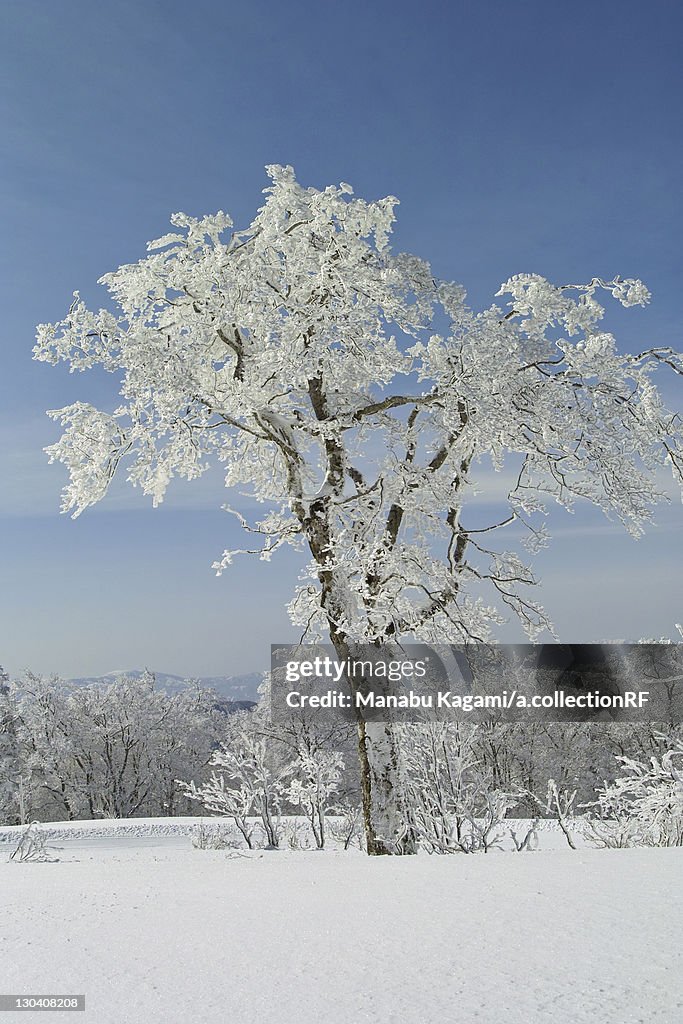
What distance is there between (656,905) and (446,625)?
5.27 m

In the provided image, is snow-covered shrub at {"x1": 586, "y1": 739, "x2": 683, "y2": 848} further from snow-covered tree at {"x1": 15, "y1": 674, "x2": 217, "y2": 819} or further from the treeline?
snow-covered tree at {"x1": 15, "y1": 674, "x2": 217, "y2": 819}

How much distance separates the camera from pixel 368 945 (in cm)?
283

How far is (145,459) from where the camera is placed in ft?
27.1

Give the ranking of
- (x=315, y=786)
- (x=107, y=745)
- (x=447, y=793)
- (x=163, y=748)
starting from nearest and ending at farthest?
(x=447, y=793), (x=315, y=786), (x=107, y=745), (x=163, y=748)

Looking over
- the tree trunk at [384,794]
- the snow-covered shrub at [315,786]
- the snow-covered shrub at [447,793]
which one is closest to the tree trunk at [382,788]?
the tree trunk at [384,794]

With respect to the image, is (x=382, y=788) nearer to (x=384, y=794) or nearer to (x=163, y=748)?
(x=384, y=794)

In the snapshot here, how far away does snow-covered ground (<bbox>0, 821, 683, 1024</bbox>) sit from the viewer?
7.11ft

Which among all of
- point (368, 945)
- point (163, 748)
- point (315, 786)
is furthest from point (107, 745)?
point (368, 945)

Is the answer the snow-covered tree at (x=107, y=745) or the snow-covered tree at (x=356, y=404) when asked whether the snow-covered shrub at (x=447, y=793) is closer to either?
the snow-covered tree at (x=356, y=404)

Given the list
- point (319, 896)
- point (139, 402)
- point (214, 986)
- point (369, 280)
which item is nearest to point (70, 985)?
point (214, 986)

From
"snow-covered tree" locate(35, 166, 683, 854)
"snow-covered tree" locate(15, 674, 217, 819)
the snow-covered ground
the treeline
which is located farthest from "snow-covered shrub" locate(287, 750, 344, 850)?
"snow-covered tree" locate(15, 674, 217, 819)

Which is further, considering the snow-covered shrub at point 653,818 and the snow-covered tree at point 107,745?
the snow-covered tree at point 107,745

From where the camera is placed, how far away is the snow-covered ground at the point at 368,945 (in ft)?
7.11

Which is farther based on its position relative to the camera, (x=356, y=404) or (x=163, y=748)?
(x=163, y=748)
